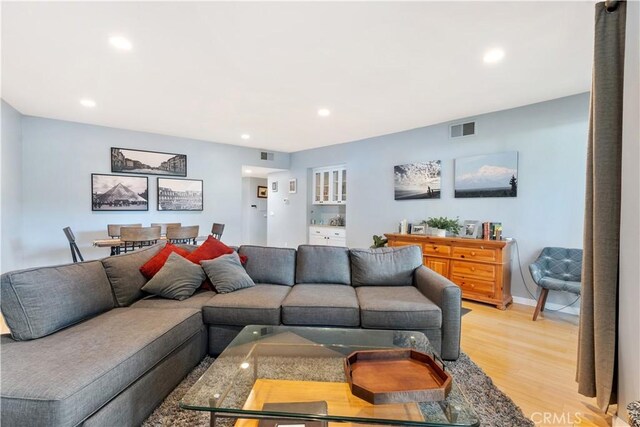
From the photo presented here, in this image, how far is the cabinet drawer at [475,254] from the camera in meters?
3.45

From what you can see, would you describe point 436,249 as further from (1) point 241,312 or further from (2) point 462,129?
(1) point 241,312

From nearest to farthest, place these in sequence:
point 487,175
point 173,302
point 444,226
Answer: point 173,302
point 487,175
point 444,226

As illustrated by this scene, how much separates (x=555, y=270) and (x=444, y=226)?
1314 millimetres

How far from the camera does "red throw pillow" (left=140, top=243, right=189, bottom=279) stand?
2387mm

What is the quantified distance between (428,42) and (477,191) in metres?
2.46

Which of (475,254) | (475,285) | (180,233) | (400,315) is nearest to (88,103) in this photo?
(180,233)

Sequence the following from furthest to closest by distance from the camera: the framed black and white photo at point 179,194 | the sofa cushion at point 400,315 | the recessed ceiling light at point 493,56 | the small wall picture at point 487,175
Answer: the framed black and white photo at point 179,194, the small wall picture at point 487,175, the recessed ceiling light at point 493,56, the sofa cushion at point 400,315

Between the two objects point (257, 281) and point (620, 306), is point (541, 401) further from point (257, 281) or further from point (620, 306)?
point (257, 281)

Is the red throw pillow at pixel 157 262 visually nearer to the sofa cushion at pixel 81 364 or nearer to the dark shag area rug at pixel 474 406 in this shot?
the sofa cushion at pixel 81 364

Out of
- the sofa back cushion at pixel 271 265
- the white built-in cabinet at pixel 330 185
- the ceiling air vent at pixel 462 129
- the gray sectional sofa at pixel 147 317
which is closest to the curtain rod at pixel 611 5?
the gray sectional sofa at pixel 147 317

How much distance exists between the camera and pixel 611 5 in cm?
150

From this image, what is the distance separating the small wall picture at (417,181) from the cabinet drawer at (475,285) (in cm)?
133

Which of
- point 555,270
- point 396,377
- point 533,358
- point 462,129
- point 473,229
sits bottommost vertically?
point 533,358

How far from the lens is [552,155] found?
3.40 metres
